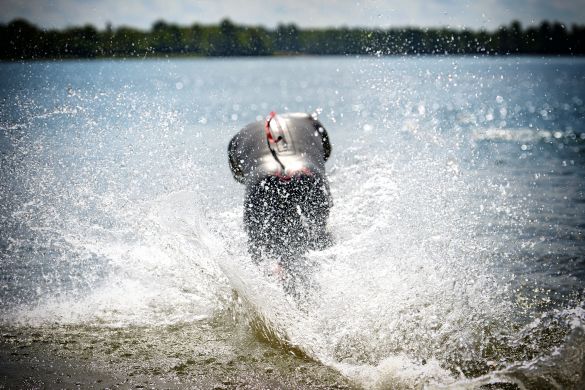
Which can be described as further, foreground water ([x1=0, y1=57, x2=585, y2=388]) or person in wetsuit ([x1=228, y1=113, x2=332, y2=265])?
person in wetsuit ([x1=228, y1=113, x2=332, y2=265])

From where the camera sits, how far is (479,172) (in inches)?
463

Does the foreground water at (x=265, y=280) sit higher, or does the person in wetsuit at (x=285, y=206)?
the person in wetsuit at (x=285, y=206)

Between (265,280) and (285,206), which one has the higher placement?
(285,206)

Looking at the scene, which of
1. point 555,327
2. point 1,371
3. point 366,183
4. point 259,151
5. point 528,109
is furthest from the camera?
point 528,109

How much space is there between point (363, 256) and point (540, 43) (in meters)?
52.8

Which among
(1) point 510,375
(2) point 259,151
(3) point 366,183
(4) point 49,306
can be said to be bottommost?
(1) point 510,375

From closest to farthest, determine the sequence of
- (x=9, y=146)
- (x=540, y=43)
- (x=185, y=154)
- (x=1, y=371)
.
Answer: (x=1, y=371) → (x=9, y=146) → (x=185, y=154) → (x=540, y=43)

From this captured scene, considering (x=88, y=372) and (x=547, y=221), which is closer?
(x=88, y=372)

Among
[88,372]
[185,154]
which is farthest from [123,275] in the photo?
[185,154]

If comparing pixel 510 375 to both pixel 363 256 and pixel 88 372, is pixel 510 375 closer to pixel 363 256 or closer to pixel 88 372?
pixel 363 256

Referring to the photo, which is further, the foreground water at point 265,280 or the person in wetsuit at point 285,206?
the person in wetsuit at point 285,206

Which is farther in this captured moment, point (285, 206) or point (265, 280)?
point (285, 206)

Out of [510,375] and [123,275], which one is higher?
[123,275]

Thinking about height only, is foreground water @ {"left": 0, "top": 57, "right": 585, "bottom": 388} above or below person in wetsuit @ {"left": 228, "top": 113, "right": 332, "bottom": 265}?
below
